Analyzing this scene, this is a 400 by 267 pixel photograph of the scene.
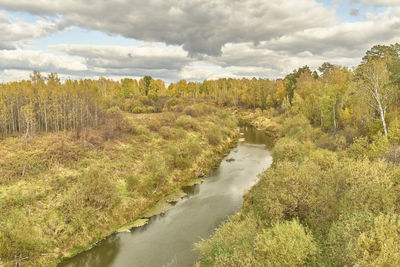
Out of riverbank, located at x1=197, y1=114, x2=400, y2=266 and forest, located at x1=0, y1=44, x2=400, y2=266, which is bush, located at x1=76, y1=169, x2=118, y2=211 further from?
riverbank, located at x1=197, y1=114, x2=400, y2=266

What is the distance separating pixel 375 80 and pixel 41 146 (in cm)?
6199

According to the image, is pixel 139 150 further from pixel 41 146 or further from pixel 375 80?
pixel 375 80

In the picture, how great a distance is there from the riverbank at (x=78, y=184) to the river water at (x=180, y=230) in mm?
2302

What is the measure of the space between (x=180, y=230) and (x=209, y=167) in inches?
964

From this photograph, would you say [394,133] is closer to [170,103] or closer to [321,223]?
[321,223]

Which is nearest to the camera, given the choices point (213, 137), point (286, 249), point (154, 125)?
point (286, 249)

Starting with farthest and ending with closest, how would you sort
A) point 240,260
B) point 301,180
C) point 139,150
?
point 139,150 → point 301,180 → point 240,260

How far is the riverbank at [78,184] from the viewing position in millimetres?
→ 26000

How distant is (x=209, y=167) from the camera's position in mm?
54938

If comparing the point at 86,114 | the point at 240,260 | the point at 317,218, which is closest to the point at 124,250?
the point at 240,260

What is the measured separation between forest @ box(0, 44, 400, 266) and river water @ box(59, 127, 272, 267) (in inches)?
95.2

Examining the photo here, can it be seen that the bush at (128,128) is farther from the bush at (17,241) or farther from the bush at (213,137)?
the bush at (17,241)

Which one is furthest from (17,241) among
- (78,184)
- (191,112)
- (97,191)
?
(191,112)

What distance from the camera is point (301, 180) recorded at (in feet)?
78.4
